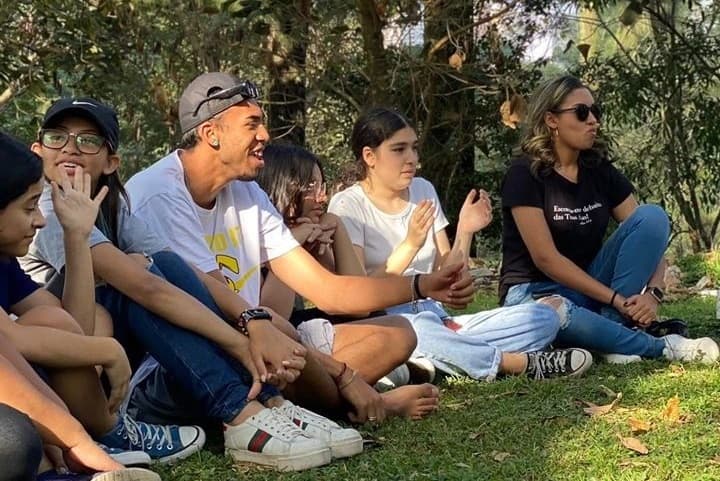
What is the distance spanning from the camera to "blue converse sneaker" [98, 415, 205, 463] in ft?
10.1

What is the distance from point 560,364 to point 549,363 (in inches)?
1.8

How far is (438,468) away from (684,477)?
0.65 metres

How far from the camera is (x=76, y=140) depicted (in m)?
3.18

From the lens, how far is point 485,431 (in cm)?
340

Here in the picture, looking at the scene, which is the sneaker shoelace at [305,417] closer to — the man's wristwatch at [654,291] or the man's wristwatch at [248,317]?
the man's wristwatch at [248,317]

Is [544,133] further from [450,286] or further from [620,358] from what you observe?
[450,286]

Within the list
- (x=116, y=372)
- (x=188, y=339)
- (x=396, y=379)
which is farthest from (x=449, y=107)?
(x=116, y=372)

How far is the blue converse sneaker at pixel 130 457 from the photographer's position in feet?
9.62

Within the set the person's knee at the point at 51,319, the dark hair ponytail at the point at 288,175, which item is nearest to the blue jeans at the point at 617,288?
the dark hair ponytail at the point at 288,175

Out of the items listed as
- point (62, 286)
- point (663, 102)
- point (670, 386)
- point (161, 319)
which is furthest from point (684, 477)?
point (663, 102)

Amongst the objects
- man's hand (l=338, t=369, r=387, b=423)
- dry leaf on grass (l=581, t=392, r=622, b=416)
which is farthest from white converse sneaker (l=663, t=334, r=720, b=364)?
man's hand (l=338, t=369, r=387, b=423)

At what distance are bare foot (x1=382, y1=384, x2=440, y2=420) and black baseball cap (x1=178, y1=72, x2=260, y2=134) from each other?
1.14 m

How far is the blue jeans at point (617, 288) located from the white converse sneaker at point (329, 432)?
173 centimetres

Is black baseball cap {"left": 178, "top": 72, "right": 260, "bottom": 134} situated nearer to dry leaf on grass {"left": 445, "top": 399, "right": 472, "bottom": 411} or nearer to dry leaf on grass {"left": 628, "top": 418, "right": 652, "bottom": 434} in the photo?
dry leaf on grass {"left": 445, "top": 399, "right": 472, "bottom": 411}
